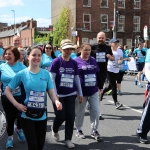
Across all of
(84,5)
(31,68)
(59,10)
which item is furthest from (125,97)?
(59,10)

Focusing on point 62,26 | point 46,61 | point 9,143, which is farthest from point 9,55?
point 62,26

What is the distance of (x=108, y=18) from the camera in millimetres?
41844

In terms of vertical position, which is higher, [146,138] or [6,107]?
[6,107]

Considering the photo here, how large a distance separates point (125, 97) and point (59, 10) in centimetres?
3776

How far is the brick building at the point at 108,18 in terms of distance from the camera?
40688mm

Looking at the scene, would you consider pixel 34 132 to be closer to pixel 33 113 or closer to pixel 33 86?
pixel 33 113

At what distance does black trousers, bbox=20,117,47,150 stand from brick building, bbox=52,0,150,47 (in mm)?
35657

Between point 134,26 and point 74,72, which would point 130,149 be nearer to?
point 74,72

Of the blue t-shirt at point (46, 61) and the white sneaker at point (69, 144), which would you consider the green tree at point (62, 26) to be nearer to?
the blue t-shirt at point (46, 61)

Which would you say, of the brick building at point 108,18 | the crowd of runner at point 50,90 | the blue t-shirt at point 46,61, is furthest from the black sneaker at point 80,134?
the brick building at point 108,18

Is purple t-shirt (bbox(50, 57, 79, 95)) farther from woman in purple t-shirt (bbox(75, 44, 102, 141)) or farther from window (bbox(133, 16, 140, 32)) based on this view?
window (bbox(133, 16, 140, 32))

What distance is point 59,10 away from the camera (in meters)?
47.5

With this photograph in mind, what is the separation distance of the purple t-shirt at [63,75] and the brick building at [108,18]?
34325 millimetres

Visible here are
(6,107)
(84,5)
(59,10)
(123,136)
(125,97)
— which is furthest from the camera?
(59,10)
